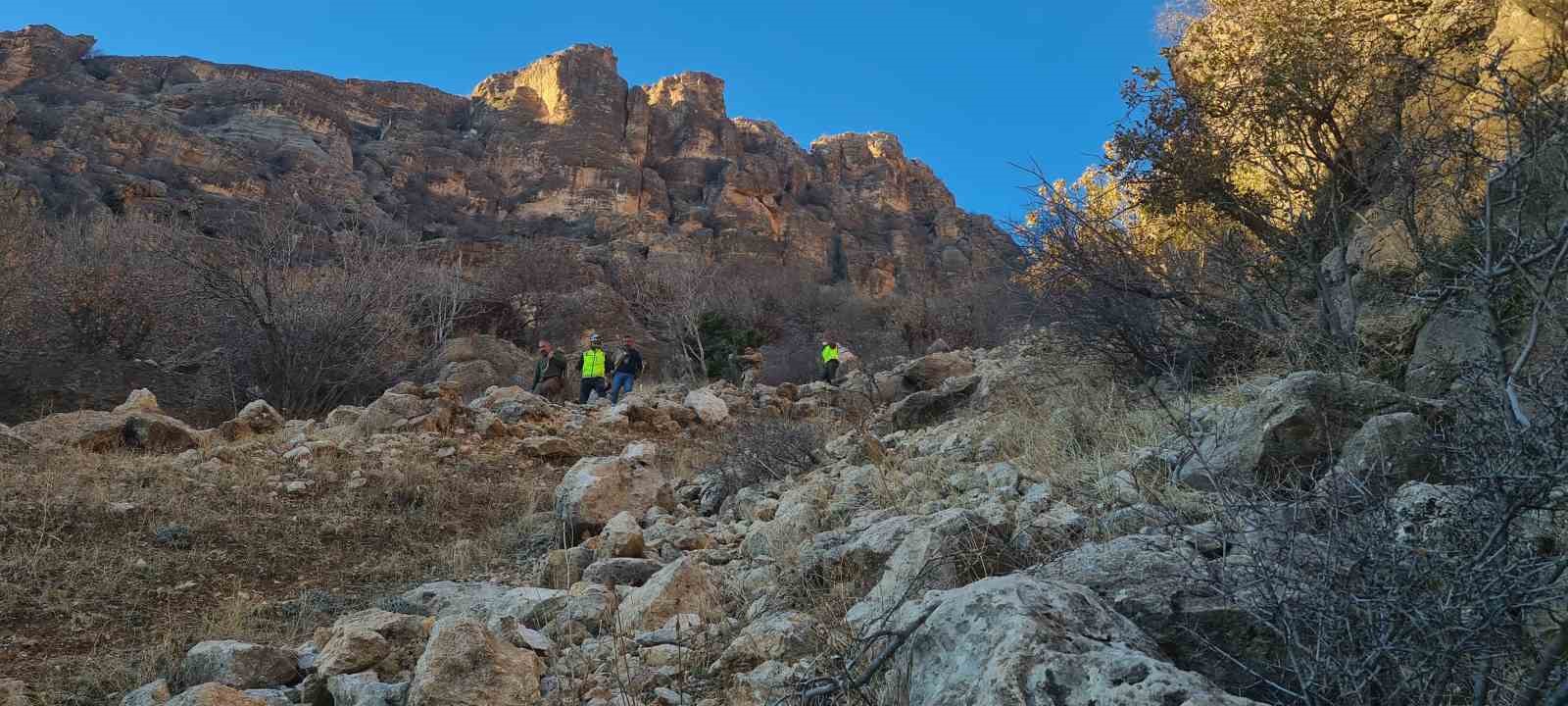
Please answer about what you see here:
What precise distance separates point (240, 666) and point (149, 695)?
24cm

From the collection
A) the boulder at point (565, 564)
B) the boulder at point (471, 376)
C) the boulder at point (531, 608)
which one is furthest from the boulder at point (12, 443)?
the boulder at point (471, 376)

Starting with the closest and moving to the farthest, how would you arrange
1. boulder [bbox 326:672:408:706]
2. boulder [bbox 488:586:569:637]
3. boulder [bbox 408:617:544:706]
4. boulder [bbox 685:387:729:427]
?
boulder [bbox 408:617:544:706] → boulder [bbox 326:672:408:706] → boulder [bbox 488:586:569:637] → boulder [bbox 685:387:729:427]

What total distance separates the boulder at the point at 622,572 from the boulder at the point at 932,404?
4.33 metres

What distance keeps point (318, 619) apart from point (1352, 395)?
424 cm

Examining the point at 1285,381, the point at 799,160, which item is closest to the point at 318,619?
the point at 1285,381

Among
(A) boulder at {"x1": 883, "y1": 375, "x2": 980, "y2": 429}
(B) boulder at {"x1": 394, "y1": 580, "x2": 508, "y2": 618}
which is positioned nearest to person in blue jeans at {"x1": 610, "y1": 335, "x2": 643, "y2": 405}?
(A) boulder at {"x1": 883, "y1": 375, "x2": 980, "y2": 429}

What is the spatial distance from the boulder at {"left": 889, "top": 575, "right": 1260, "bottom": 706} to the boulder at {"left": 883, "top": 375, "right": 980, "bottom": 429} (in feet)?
19.4

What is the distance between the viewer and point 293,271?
13.0 m

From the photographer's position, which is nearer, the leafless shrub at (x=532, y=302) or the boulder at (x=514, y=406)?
the boulder at (x=514, y=406)

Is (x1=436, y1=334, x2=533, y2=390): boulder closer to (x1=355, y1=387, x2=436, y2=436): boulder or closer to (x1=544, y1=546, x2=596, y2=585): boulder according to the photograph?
(x1=355, y1=387, x2=436, y2=436): boulder

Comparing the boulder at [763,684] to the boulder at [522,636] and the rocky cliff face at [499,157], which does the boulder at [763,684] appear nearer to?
the boulder at [522,636]

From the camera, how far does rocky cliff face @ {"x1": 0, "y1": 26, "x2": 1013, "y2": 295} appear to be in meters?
39.8

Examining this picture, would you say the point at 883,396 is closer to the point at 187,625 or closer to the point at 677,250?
the point at 187,625

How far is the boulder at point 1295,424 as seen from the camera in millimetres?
3002
